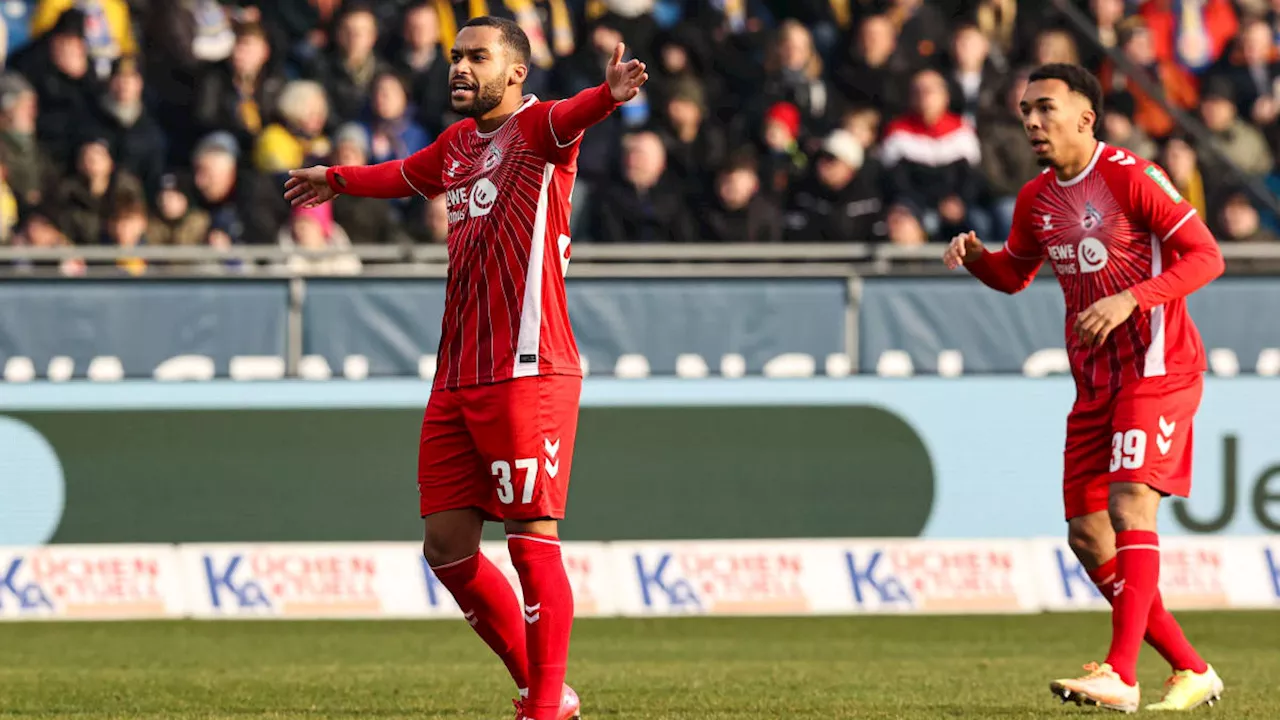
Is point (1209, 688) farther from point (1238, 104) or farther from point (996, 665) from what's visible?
point (1238, 104)

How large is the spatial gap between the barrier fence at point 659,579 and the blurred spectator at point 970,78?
395 cm

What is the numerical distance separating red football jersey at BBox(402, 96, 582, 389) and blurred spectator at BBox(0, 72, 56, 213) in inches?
300

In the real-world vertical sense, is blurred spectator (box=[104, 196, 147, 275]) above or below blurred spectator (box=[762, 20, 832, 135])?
below

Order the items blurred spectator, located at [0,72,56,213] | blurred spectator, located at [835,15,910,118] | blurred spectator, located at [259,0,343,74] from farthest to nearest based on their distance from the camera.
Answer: blurred spectator, located at [259,0,343,74], blurred spectator, located at [835,15,910,118], blurred spectator, located at [0,72,56,213]

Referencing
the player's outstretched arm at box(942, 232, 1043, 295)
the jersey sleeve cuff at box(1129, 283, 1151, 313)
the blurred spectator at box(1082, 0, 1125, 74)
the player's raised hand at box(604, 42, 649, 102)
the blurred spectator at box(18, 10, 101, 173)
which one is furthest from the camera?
the blurred spectator at box(1082, 0, 1125, 74)

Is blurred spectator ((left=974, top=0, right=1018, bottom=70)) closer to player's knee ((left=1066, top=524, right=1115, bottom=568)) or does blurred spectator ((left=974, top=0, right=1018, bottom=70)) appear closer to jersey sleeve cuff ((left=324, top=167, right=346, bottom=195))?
player's knee ((left=1066, top=524, right=1115, bottom=568))

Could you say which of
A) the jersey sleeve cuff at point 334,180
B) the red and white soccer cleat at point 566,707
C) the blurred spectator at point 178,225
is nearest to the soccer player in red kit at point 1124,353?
the red and white soccer cleat at point 566,707

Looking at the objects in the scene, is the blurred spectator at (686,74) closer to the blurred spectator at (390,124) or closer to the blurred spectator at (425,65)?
the blurred spectator at (425,65)

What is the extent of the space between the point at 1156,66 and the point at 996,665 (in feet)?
26.0

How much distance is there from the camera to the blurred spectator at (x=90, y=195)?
1339 cm

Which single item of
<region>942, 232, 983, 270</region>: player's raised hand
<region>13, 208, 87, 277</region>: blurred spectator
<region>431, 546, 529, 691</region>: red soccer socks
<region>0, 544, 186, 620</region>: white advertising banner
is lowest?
<region>0, 544, 186, 620</region>: white advertising banner

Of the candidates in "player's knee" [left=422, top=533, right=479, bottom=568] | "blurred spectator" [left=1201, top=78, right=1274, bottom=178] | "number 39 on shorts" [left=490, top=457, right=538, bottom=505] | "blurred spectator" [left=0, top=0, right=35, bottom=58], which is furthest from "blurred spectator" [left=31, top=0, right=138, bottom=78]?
"number 39 on shorts" [left=490, top=457, right=538, bottom=505]

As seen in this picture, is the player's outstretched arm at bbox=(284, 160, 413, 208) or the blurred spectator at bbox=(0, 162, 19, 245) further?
the blurred spectator at bbox=(0, 162, 19, 245)

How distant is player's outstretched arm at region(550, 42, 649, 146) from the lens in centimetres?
602
